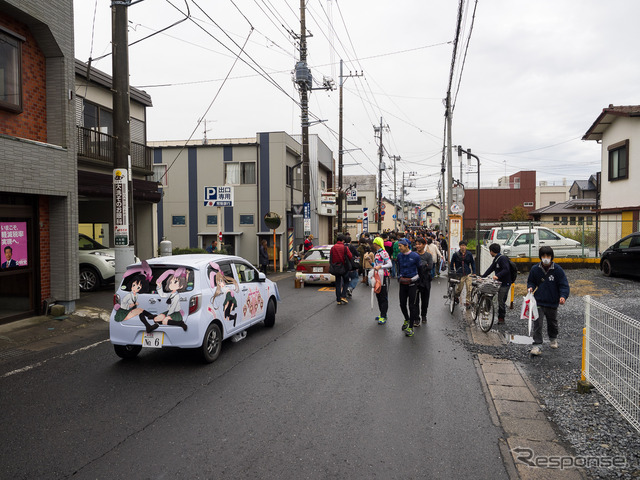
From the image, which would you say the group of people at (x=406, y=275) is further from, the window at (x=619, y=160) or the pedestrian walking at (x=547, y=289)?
the window at (x=619, y=160)

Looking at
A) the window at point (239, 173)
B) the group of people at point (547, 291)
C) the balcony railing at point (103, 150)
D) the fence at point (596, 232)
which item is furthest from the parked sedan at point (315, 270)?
the window at point (239, 173)

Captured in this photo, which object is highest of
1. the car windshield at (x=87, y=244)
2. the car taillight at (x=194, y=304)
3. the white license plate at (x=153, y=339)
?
the car windshield at (x=87, y=244)

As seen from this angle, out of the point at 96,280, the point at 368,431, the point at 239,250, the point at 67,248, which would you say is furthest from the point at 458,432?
the point at 239,250

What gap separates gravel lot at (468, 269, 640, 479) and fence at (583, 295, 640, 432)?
7.8 inches

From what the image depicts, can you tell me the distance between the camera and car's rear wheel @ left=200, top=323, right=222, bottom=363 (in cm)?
662

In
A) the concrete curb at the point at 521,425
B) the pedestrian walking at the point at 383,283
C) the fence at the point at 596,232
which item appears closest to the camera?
the concrete curb at the point at 521,425

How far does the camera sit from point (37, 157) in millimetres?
9328

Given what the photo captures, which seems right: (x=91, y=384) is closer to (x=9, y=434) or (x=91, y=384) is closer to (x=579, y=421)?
(x=9, y=434)

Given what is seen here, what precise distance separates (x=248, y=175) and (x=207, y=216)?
3312mm

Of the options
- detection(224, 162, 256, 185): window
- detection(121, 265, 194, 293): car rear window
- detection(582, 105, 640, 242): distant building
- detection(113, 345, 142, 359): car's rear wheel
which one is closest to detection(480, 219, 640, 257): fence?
detection(582, 105, 640, 242): distant building

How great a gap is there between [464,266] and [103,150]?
12.2 meters

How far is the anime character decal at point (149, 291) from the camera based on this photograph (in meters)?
6.43

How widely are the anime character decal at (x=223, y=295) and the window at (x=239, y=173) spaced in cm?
1860

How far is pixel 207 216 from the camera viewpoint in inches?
1027
